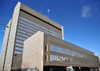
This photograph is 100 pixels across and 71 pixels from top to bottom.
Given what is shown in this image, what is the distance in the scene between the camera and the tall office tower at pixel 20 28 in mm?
73062

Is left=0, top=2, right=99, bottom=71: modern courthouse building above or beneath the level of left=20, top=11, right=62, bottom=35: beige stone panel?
beneath

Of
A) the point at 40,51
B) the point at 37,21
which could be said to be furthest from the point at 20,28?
the point at 40,51

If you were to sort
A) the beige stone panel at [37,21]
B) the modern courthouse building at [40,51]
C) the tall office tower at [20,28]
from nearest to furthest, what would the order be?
the modern courthouse building at [40,51] < the tall office tower at [20,28] < the beige stone panel at [37,21]

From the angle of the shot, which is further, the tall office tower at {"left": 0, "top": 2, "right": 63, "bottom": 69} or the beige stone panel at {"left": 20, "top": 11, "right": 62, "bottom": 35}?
the beige stone panel at {"left": 20, "top": 11, "right": 62, "bottom": 35}

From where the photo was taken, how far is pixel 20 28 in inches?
3130

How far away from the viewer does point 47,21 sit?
108062 millimetres

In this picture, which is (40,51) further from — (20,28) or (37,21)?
(37,21)

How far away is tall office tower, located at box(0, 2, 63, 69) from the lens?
73062 mm

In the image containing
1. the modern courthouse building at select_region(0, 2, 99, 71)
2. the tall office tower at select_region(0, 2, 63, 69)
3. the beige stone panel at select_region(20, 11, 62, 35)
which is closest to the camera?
the modern courthouse building at select_region(0, 2, 99, 71)

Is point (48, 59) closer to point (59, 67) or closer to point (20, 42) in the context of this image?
point (59, 67)

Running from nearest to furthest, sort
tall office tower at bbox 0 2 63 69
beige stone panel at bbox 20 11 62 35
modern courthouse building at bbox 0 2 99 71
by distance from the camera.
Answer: modern courthouse building at bbox 0 2 99 71
tall office tower at bbox 0 2 63 69
beige stone panel at bbox 20 11 62 35

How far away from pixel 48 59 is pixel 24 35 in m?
49.4

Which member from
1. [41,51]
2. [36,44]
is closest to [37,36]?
[36,44]

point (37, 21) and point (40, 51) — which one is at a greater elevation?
point (37, 21)
